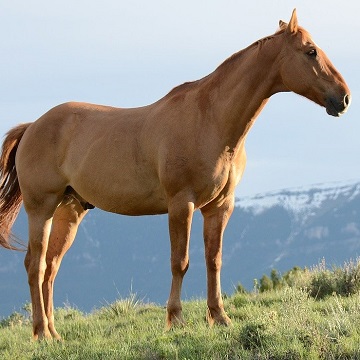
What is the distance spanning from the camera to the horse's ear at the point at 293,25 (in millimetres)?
8969

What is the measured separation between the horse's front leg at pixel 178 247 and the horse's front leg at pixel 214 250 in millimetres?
403

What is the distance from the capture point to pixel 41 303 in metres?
10.2

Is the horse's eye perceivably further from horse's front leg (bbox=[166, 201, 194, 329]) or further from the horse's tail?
the horse's tail

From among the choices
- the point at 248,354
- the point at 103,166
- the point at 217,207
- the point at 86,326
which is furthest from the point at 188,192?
the point at 86,326

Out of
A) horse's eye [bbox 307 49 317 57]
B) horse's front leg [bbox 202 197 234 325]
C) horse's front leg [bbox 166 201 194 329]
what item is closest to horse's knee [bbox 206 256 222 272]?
horse's front leg [bbox 202 197 234 325]

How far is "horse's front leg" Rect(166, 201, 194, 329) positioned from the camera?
8930mm

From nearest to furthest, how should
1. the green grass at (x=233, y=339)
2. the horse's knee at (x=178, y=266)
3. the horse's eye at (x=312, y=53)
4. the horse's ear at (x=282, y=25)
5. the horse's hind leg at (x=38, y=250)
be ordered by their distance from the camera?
1. the green grass at (x=233, y=339)
2. the horse's eye at (x=312, y=53)
3. the horse's knee at (x=178, y=266)
4. the horse's ear at (x=282, y=25)
5. the horse's hind leg at (x=38, y=250)

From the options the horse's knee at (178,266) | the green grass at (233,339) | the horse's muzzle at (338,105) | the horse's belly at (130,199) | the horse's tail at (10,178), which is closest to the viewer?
the green grass at (233,339)

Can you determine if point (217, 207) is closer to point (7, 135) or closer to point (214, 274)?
point (214, 274)

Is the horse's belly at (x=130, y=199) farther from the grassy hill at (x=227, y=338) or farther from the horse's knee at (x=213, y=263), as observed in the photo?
the grassy hill at (x=227, y=338)

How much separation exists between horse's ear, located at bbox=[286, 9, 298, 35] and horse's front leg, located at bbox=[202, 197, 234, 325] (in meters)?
1.75

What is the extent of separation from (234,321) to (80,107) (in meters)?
2.99

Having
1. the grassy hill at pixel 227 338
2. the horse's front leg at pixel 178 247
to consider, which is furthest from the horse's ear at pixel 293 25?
the grassy hill at pixel 227 338

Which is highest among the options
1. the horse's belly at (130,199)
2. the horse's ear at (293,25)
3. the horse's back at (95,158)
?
the horse's ear at (293,25)
